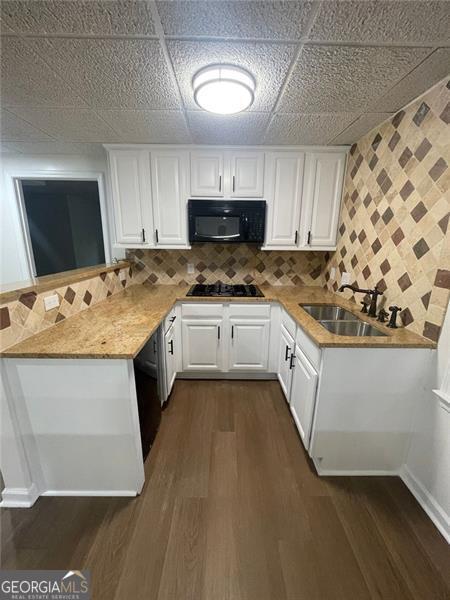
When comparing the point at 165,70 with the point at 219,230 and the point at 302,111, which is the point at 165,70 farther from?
the point at 219,230

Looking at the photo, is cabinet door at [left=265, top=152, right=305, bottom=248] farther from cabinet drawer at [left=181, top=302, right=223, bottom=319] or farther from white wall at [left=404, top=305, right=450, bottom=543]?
white wall at [left=404, top=305, right=450, bottom=543]

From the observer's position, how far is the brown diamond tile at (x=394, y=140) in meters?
1.59

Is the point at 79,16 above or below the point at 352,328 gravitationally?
above

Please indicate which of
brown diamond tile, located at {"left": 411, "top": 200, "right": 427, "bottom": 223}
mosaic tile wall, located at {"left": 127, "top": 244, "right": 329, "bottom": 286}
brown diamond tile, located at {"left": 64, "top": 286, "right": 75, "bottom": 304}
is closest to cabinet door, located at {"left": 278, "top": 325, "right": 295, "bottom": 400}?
mosaic tile wall, located at {"left": 127, "top": 244, "right": 329, "bottom": 286}

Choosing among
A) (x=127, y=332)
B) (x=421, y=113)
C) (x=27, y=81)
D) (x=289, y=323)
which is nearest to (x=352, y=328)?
(x=289, y=323)

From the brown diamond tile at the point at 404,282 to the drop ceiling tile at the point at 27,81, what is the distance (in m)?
2.29

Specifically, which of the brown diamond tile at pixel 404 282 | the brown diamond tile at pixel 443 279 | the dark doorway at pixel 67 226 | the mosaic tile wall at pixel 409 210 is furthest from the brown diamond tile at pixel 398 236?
the dark doorway at pixel 67 226

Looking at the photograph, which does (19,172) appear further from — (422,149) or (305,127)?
(422,149)

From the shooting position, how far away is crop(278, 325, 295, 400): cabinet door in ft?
6.64

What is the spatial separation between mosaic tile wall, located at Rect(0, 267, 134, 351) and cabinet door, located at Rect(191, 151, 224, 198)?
1.20m

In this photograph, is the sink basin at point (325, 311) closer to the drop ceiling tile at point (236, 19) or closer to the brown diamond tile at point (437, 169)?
the brown diamond tile at point (437, 169)

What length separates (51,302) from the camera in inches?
59.7

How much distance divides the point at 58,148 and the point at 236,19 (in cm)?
235

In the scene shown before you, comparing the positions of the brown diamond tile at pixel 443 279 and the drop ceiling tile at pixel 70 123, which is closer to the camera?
the brown diamond tile at pixel 443 279
